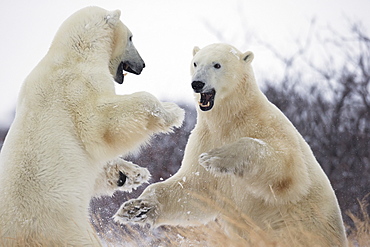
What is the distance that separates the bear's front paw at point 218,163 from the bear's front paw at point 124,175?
0.53 m

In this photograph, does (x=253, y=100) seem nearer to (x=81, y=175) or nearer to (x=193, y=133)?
(x=193, y=133)

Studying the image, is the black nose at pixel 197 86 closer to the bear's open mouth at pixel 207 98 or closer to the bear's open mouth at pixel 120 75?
the bear's open mouth at pixel 207 98

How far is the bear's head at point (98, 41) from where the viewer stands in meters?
2.92

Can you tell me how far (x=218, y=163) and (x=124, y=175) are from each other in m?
0.71

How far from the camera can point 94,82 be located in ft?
9.01

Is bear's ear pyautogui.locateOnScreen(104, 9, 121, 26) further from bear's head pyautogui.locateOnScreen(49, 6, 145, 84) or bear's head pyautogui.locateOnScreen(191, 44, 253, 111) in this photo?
bear's head pyautogui.locateOnScreen(191, 44, 253, 111)

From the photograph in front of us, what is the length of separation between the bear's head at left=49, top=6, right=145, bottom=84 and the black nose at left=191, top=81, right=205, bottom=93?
41 cm

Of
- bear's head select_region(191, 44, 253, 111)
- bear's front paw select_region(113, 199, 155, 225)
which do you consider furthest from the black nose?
bear's front paw select_region(113, 199, 155, 225)

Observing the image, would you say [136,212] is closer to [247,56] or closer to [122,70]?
[122,70]

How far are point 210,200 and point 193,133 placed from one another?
1.90 ft

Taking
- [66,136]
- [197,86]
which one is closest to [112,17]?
[197,86]

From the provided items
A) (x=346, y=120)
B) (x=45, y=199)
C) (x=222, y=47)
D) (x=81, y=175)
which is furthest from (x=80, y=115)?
(x=346, y=120)

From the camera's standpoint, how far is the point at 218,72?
3689 millimetres

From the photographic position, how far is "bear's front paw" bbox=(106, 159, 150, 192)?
11.0 ft
